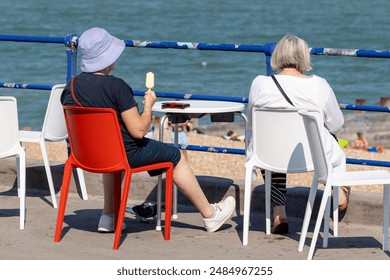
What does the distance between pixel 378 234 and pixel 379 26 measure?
54.5 m

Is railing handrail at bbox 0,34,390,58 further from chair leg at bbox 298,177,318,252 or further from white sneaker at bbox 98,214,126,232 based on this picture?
white sneaker at bbox 98,214,126,232

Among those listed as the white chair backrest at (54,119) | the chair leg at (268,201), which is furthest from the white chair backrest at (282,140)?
the white chair backrest at (54,119)

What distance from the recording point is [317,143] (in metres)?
6.85

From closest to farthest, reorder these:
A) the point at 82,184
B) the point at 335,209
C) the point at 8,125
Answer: the point at 335,209, the point at 8,125, the point at 82,184

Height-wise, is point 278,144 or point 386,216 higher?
point 278,144

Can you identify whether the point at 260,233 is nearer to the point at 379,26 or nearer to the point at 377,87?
the point at 377,87

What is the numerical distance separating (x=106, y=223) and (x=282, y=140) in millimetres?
1331

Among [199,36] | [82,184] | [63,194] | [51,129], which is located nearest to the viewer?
[63,194]

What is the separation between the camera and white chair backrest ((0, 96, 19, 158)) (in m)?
7.92

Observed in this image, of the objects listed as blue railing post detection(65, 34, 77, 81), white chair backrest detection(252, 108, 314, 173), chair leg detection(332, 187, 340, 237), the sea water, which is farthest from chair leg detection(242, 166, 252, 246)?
the sea water

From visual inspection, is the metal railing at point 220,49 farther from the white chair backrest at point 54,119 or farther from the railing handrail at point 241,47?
the white chair backrest at point 54,119

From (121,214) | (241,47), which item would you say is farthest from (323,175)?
(241,47)

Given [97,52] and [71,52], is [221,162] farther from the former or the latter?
[97,52]

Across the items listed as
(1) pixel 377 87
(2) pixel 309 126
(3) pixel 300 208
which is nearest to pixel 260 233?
(3) pixel 300 208
